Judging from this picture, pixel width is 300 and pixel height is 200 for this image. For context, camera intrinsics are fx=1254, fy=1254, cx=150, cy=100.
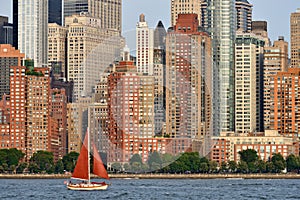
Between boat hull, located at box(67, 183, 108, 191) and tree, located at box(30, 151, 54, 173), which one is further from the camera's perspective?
tree, located at box(30, 151, 54, 173)

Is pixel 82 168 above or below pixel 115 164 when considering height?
below

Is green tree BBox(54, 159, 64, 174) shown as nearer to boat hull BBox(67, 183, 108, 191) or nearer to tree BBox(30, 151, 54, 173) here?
tree BBox(30, 151, 54, 173)

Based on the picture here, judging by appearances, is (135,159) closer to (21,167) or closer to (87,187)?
(21,167)

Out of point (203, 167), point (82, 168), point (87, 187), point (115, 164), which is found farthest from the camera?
point (203, 167)

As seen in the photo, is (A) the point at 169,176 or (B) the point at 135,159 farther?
(B) the point at 135,159

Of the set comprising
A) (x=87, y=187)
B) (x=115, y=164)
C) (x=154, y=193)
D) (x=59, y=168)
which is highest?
(x=115, y=164)

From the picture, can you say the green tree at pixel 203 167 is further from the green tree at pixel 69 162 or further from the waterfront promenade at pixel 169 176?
the green tree at pixel 69 162

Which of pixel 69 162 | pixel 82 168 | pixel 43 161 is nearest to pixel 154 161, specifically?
pixel 69 162

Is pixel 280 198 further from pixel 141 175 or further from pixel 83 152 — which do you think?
pixel 141 175

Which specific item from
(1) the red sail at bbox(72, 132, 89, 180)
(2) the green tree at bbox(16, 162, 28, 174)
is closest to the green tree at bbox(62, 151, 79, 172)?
(2) the green tree at bbox(16, 162, 28, 174)

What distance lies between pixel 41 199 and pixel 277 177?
87231 mm

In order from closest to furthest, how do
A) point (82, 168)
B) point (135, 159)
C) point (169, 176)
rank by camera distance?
point (82, 168) < point (169, 176) < point (135, 159)

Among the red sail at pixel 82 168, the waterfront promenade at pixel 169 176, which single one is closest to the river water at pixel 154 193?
the red sail at pixel 82 168

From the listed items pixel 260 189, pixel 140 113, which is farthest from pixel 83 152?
pixel 140 113
